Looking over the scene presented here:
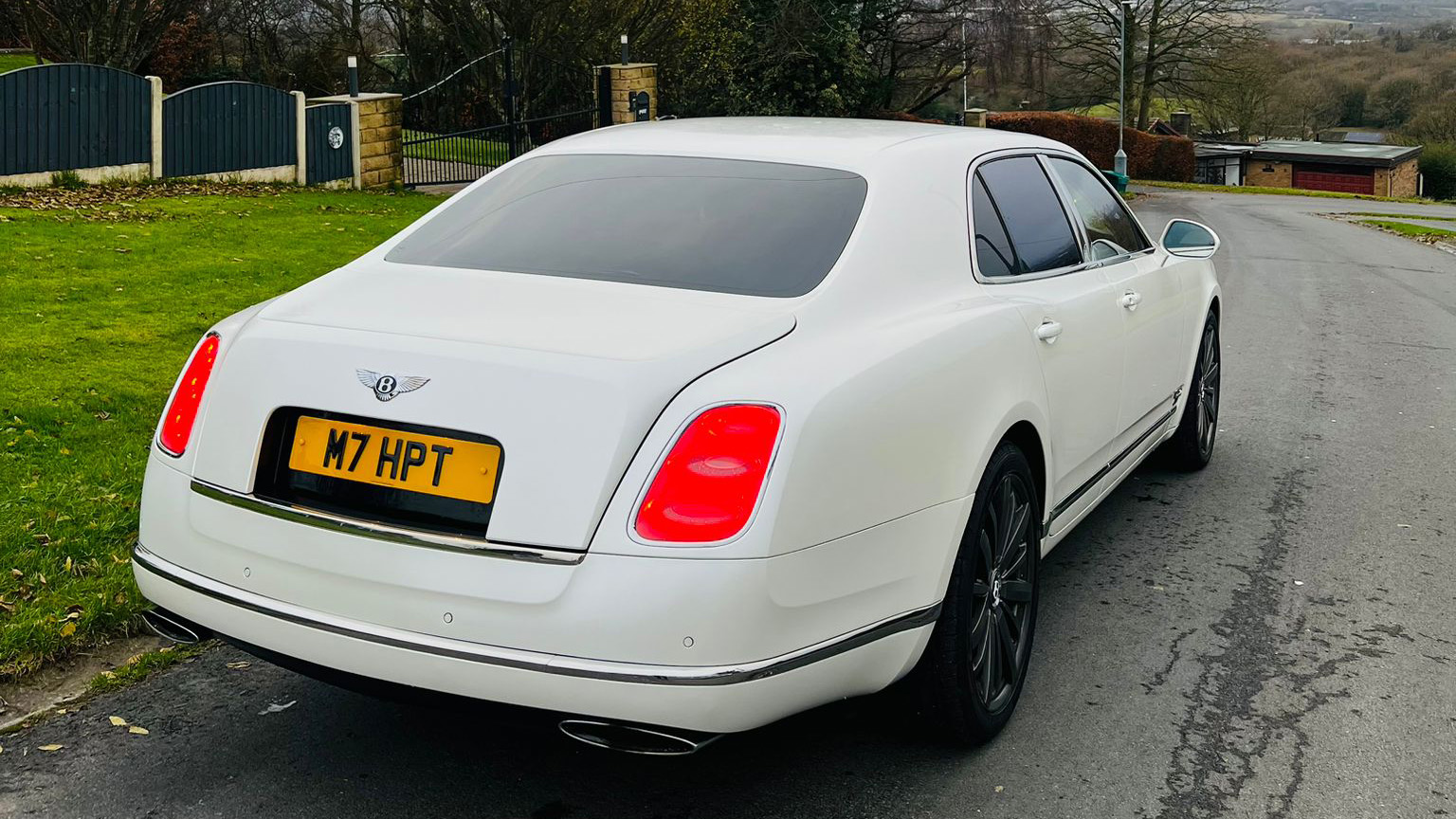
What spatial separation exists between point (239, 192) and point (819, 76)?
18.9 meters

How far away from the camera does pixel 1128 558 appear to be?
5.45 meters

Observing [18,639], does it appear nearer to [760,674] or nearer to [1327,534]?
[760,674]

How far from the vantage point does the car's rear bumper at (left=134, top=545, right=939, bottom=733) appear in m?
2.79

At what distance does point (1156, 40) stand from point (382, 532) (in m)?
58.3

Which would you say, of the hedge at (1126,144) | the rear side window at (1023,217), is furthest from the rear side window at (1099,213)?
the hedge at (1126,144)

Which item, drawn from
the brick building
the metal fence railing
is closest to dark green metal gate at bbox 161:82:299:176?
the metal fence railing

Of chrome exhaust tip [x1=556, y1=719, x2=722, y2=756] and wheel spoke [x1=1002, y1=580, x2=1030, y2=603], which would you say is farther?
wheel spoke [x1=1002, y1=580, x2=1030, y2=603]

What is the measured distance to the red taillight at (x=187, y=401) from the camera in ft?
11.1

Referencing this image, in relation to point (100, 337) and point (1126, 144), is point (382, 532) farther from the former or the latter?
point (1126, 144)

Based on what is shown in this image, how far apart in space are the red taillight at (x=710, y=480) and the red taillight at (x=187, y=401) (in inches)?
48.9

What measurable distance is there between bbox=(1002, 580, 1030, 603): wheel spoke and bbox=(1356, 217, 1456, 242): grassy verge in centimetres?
2354

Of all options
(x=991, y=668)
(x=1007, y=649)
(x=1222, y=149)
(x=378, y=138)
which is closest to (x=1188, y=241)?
(x=1007, y=649)

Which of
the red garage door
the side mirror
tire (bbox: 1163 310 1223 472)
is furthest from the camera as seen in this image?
the red garage door

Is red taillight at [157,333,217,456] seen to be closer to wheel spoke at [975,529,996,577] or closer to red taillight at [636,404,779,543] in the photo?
red taillight at [636,404,779,543]
